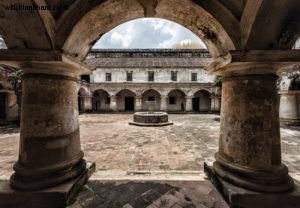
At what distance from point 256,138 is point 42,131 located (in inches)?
123

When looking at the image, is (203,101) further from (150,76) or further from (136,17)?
(136,17)

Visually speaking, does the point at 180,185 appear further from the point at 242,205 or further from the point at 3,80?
the point at 3,80

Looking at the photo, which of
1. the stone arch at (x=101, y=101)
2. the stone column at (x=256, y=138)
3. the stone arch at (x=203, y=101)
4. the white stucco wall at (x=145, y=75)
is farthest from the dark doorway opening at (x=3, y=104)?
the stone arch at (x=203, y=101)

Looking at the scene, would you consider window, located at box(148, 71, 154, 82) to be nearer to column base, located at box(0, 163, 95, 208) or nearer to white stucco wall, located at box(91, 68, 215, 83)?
white stucco wall, located at box(91, 68, 215, 83)

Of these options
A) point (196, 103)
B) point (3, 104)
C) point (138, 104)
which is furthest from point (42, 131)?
point (196, 103)

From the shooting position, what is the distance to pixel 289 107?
30.4 ft

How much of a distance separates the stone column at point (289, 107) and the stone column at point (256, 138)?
10185 millimetres

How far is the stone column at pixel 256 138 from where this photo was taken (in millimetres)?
1941

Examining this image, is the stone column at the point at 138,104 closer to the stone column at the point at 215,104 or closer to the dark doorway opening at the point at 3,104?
the stone column at the point at 215,104

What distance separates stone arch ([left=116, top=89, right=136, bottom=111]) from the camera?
2295cm

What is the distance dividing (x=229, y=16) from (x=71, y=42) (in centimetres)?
235

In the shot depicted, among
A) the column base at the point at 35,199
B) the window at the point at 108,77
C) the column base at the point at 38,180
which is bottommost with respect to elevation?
the column base at the point at 35,199

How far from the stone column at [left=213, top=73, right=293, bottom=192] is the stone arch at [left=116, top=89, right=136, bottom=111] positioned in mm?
21403

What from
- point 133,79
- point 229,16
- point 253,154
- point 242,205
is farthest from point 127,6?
point 133,79
